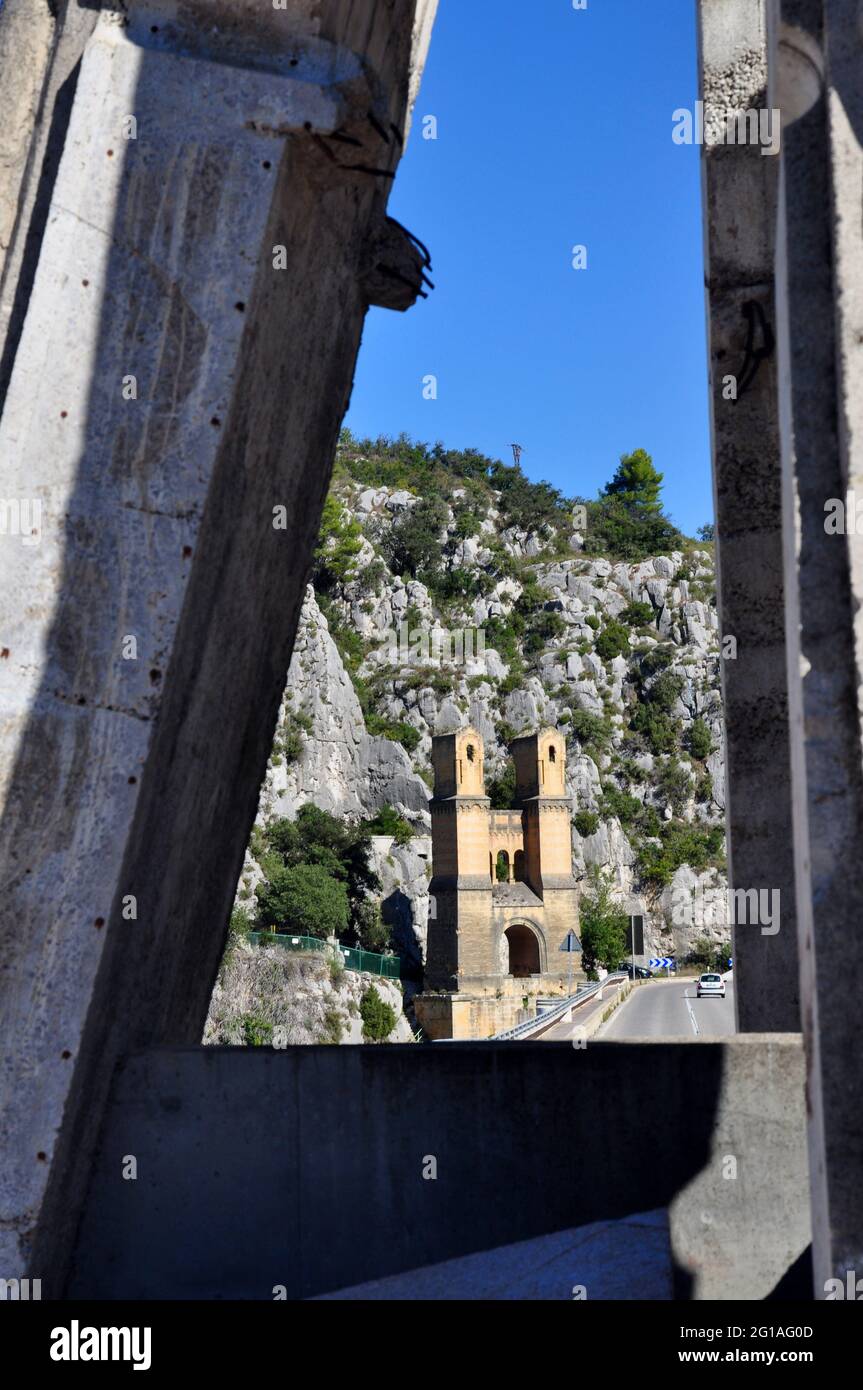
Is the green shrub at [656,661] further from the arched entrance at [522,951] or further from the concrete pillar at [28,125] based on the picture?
the concrete pillar at [28,125]

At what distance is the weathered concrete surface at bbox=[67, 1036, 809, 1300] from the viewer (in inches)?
145

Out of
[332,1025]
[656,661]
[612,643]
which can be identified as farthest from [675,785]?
[332,1025]

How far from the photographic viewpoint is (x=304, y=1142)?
3744 millimetres

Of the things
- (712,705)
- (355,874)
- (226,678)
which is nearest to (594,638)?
(712,705)

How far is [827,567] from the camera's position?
94.8 inches

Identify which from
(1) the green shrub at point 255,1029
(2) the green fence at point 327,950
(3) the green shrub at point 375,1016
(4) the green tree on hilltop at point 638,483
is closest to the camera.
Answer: (1) the green shrub at point 255,1029

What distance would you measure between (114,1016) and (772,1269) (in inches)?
82.0

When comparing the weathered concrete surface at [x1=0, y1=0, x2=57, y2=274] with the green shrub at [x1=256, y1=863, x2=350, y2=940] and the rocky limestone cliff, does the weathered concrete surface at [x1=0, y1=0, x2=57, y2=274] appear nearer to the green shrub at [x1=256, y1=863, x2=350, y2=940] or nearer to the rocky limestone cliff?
the green shrub at [x1=256, y1=863, x2=350, y2=940]

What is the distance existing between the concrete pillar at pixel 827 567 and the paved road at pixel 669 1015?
15837 mm

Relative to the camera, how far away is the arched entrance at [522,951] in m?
48.5

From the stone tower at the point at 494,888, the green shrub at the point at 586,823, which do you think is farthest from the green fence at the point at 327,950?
the green shrub at the point at 586,823

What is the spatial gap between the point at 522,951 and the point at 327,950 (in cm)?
1443

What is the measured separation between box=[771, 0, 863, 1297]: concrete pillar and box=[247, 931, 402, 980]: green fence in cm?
3434

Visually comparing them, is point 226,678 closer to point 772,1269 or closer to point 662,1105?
point 662,1105
